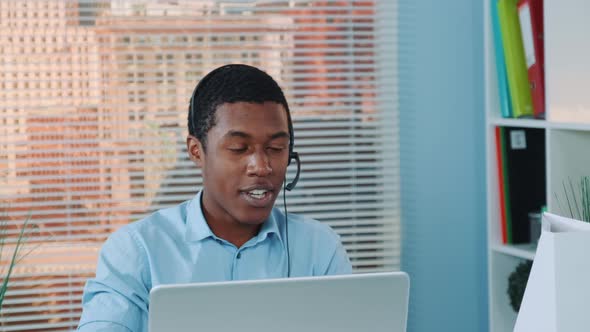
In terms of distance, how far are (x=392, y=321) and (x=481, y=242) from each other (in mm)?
1818

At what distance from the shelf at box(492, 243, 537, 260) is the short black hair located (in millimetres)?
1031

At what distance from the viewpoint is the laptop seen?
104 centimetres

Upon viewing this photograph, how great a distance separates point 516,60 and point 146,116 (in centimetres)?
114

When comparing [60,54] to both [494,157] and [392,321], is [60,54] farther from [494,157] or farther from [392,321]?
[392,321]

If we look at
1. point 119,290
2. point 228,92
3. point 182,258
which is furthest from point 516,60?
point 119,290

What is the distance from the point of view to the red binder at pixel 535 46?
2379mm

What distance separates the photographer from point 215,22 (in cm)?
270

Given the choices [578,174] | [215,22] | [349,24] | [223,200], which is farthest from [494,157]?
[223,200]

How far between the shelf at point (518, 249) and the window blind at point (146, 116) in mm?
382

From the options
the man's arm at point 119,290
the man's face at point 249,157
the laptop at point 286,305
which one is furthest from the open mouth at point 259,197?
the laptop at point 286,305

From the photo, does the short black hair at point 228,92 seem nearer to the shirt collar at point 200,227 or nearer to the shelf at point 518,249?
the shirt collar at point 200,227

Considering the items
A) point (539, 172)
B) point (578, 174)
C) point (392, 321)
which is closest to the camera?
point (392, 321)

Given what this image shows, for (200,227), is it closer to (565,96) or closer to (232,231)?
(232,231)

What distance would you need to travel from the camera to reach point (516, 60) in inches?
96.9
